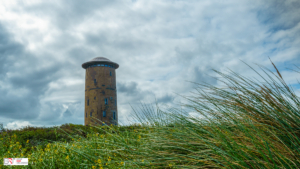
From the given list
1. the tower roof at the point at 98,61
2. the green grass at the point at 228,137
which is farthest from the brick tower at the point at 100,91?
the green grass at the point at 228,137

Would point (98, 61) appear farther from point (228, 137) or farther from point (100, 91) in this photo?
point (228, 137)

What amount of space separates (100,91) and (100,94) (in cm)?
24

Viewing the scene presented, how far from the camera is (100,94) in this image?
654 inches

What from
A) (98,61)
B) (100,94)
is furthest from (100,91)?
(98,61)

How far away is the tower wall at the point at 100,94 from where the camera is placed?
16.5 m

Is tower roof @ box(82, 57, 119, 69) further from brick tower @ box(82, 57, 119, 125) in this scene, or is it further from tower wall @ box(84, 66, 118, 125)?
tower wall @ box(84, 66, 118, 125)

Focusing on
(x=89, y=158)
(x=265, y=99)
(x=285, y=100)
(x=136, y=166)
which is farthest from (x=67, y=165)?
(x=285, y=100)

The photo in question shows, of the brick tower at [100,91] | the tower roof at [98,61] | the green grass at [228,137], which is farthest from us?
the tower roof at [98,61]

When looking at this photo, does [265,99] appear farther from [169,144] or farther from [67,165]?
[67,165]

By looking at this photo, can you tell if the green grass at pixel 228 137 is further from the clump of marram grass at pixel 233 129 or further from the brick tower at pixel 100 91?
the brick tower at pixel 100 91

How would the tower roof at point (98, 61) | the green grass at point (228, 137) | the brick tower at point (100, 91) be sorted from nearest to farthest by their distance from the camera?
the green grass at point (228, 137) → the brick tower at point (100, 91) → the tower roof at point (98, 61)

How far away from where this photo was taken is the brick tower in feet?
54.0

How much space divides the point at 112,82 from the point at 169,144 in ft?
48.9

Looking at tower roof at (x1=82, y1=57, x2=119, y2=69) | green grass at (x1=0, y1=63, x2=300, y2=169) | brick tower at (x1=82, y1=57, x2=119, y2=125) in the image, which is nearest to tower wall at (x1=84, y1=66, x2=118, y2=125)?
brick tower at (x1=82, y1=57, x2=119, y2=125)
